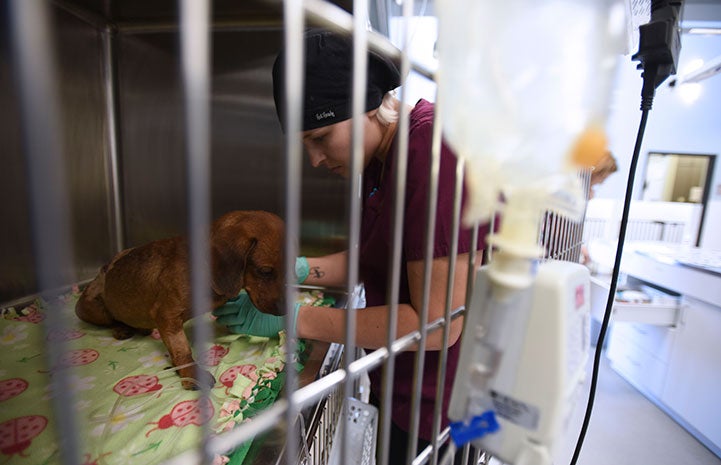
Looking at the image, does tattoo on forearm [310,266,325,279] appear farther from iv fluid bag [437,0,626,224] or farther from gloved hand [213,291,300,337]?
iv fluid bag [437,0,626,224]

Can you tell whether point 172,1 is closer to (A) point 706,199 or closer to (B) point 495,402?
(B) point 495,402

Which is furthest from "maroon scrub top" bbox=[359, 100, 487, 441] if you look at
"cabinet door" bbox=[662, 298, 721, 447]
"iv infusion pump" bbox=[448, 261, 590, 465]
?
"cabinet door" bbox=[662, 298, 721, 447]

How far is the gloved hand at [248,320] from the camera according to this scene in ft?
2.12

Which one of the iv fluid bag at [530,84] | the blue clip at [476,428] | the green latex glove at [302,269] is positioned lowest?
the green latex glove at [302,269]

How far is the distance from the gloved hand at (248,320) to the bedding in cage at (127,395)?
48mm

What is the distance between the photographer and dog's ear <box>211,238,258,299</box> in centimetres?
54

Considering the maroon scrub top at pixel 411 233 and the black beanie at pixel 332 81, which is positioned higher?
the black beanie at pixel 332 81

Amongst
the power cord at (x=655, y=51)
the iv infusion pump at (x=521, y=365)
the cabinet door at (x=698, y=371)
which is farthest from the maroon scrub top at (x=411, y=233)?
the cabinet door at (x=698, y=371)

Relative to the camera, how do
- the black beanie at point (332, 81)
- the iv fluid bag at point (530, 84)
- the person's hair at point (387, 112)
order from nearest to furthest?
the iv fluid bag at point (530, 84), the black beanie at point (332, 81), the person's hair at point (387, 112)

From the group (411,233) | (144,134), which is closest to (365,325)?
(411,233)

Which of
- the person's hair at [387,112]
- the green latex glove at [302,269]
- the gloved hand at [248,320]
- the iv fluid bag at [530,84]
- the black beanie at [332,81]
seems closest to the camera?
the iv fluid bag at [530,84]

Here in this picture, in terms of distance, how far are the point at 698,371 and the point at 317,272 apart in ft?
5.54

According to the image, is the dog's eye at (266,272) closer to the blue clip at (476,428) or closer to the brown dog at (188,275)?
the brown dog at (188,275)

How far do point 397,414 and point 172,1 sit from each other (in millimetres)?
1136
